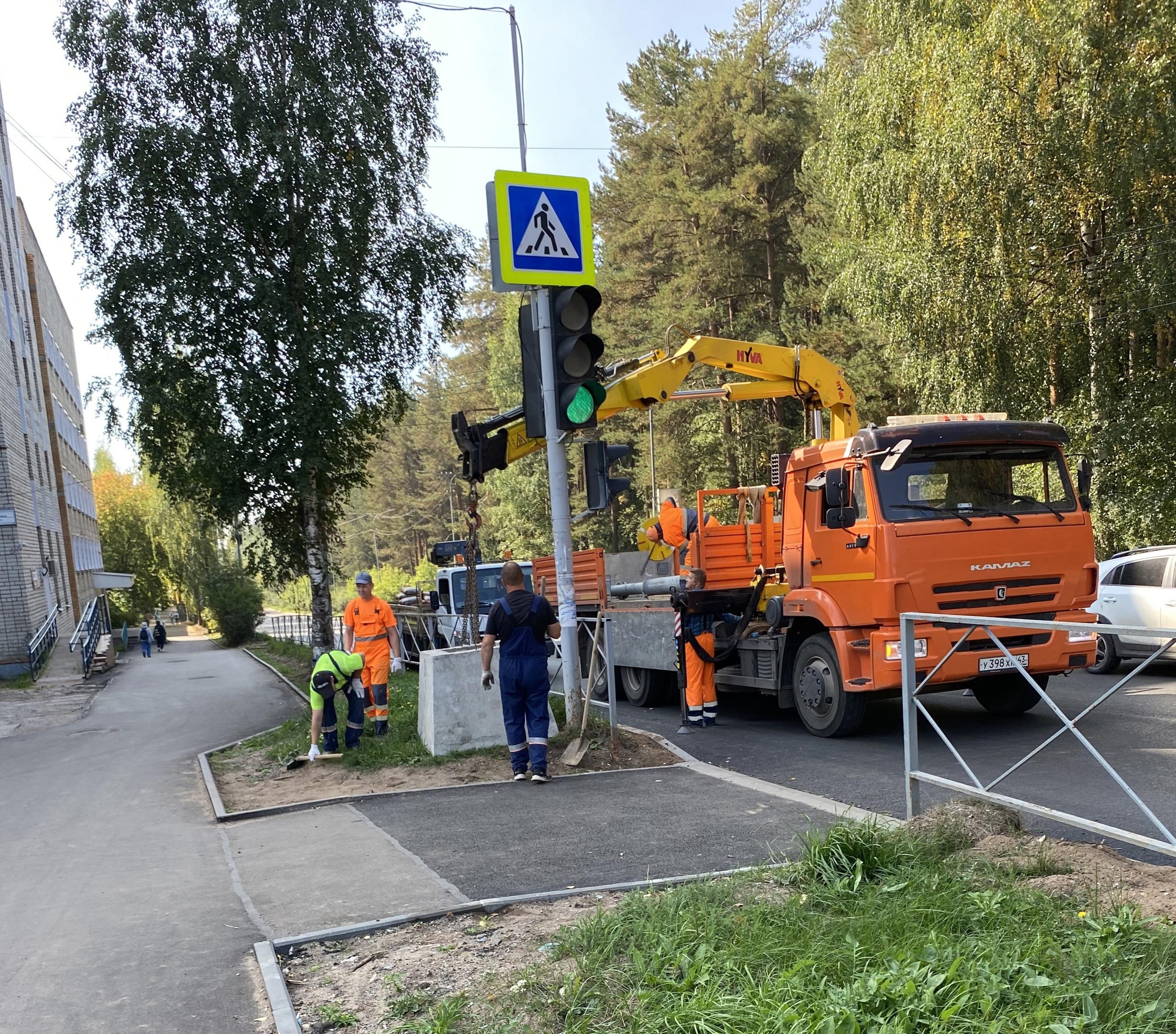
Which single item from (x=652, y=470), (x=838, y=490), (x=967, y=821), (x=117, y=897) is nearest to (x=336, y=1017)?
(x=117, y=897)

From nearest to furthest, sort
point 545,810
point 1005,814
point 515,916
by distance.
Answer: point 515,916
point 1005,814
point 545,810

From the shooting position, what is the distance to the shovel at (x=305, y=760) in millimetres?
9266

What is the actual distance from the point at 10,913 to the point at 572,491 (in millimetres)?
42001

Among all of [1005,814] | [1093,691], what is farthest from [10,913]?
[1093,691]

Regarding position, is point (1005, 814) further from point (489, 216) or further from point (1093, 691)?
point (1093, 691)

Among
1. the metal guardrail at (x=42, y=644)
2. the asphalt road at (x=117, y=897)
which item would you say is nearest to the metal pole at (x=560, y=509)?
the asphalt road at (x=117, y=897)

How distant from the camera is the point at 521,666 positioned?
26.4 feet

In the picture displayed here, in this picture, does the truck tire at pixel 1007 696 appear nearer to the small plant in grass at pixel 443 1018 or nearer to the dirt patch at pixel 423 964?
the dirt patch at pixel 423 964

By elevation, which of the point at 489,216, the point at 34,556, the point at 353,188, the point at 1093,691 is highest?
the point at 353,188

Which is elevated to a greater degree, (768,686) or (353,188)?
(353,188)

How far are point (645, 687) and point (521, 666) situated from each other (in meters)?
4.98

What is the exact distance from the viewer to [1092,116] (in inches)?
645

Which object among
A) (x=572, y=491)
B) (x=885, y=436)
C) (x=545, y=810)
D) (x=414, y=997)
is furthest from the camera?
(x=572, y=491)

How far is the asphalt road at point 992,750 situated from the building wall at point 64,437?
2719cm
